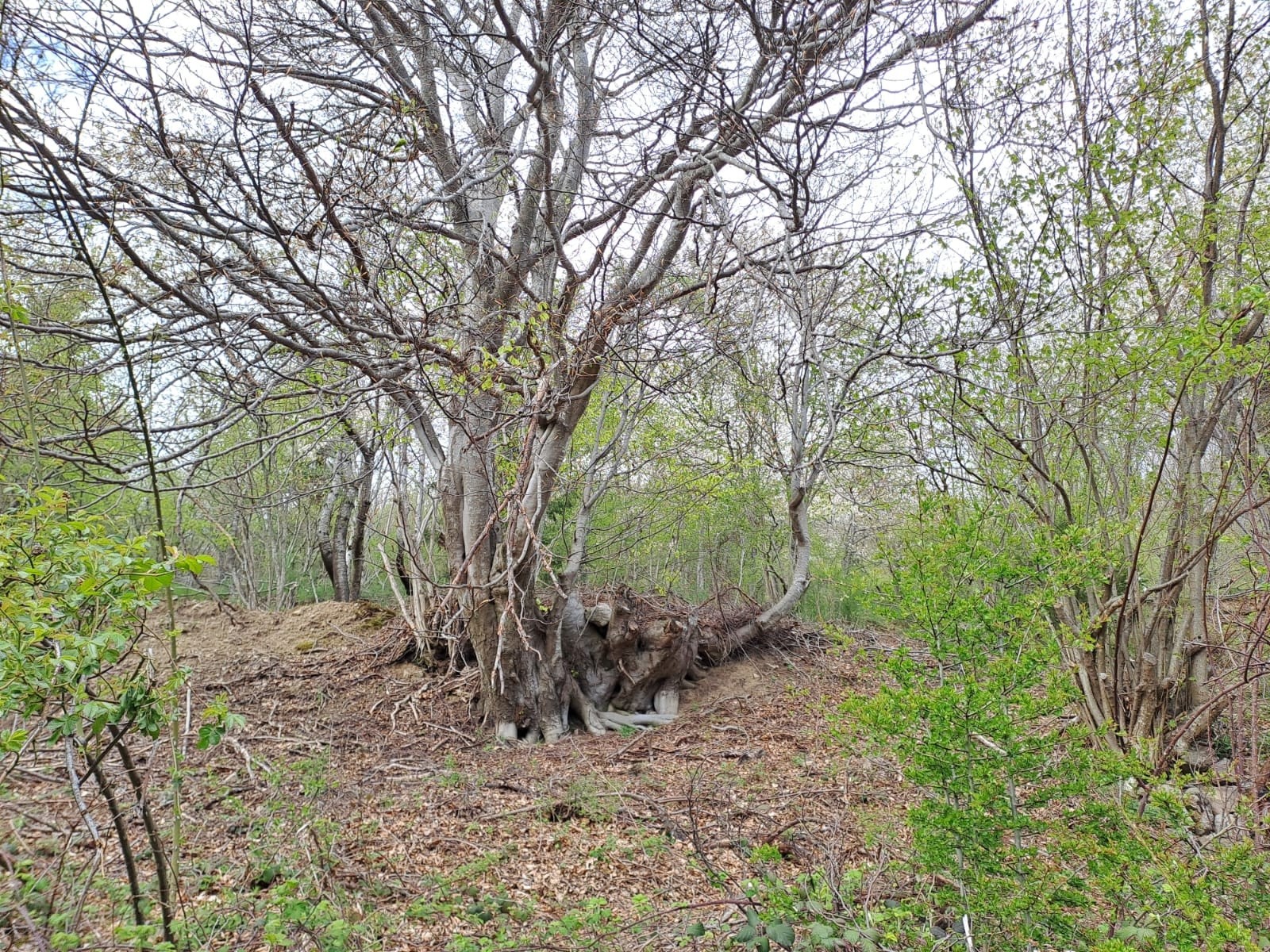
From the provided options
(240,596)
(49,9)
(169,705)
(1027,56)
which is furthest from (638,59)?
(240,596)

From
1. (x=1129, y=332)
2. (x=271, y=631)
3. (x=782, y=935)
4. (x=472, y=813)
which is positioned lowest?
(x=472, y=813)

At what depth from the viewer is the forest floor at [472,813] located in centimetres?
303

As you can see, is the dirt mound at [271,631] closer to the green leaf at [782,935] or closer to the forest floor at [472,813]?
the forest floor at [472,813]

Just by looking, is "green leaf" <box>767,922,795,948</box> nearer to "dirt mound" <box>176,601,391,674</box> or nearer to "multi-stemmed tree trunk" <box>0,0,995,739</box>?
"multi-stemmed tree trunk" <box>0,0,995,739</box>

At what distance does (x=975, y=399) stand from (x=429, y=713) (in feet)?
18.0

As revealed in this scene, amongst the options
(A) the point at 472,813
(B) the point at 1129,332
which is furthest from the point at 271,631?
(B) the point at 1129,332

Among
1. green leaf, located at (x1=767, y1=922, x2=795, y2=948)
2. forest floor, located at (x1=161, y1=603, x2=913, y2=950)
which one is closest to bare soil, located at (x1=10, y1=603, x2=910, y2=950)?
forest floor, located at (x1=161, y1=603, x2=913, y2=950)

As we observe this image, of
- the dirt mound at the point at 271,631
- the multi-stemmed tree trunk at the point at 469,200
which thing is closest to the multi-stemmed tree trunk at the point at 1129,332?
the multi-stemmed tree trunk at the point at 469,200

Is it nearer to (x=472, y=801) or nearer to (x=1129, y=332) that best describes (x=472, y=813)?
(x=472, y=801)

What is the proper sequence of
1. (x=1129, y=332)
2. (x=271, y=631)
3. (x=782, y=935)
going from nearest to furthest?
1. (x=782, y=935)
2. (x=1129, y=332)
3. (x=271, y=631)

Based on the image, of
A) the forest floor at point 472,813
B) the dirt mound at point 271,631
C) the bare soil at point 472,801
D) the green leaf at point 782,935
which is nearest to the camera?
the green leaf at point 782,935

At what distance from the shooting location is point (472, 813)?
4547 millimetres

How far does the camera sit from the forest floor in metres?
3.03

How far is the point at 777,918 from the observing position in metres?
2.26
